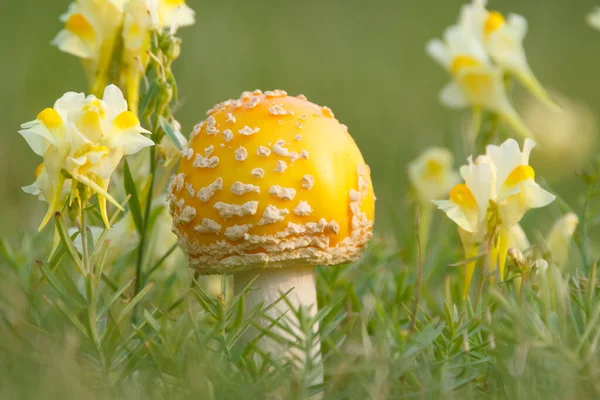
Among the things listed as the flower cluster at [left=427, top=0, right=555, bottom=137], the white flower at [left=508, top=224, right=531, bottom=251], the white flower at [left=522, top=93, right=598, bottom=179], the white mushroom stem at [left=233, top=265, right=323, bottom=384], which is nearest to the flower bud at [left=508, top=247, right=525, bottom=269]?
the white flower at [left=508, top=224, right=531, bottom=251]

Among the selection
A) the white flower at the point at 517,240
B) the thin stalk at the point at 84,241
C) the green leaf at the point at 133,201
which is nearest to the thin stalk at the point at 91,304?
the thin stalk at the point at 84,241

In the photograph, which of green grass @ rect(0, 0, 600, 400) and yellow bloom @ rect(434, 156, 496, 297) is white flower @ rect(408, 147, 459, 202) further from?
yellow bloom @ rect(434, 156, 496, 297)

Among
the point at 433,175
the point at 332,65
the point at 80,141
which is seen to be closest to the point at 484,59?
the point at 433,175

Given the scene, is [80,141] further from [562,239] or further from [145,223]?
[562,239]

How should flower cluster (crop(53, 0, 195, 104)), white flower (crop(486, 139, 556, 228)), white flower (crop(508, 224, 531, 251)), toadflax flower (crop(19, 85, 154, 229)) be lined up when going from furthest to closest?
white flower (crop(508, 224, 531, 251))
flower cluster (crop(53, 0, 195, 104))
white flower (crop(486, 139, 556, 228))
toadflax flower (crop(19, 85, 154, 229))

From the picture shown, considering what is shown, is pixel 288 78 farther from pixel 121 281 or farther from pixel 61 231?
pixel 61 231

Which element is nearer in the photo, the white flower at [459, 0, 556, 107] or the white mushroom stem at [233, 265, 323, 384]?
the white mushroom stem at [233, 265, 323, 384]
